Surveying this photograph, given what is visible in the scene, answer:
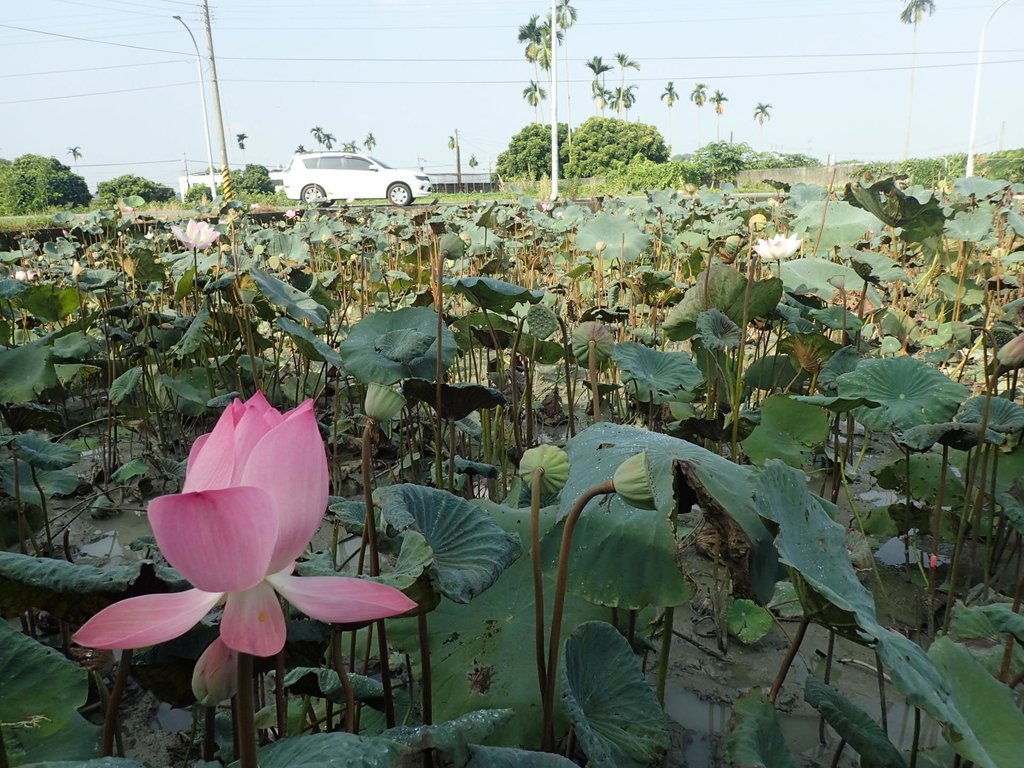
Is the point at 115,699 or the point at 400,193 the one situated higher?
the point at 400,193

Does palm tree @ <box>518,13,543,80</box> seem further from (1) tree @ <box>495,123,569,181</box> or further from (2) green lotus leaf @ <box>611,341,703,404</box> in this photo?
(2) green lotus leaf @ <box>611,341,703,404</box>

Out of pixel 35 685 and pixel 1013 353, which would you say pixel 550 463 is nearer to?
pixel 35 685

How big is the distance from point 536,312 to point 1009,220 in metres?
3.08

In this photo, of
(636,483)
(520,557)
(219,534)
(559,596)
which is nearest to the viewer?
(219,534)

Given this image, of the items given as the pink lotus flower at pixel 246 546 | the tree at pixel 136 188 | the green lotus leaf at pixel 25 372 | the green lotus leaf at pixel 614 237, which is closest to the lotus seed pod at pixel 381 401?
the pink lotus flower at pixel 246 546

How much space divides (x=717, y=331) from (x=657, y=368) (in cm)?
15

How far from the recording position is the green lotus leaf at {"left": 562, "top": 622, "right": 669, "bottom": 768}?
2.53 feet

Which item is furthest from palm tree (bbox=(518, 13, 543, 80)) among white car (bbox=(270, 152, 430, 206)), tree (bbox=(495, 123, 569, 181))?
white car (bbox=(270, 152, 430, 206))

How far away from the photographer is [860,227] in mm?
3080

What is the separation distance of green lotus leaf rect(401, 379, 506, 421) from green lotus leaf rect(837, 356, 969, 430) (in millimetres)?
683

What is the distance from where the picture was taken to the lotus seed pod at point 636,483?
1.92ft

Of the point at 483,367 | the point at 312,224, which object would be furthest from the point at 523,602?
the point at 312,224

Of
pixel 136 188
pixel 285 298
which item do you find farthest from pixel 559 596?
pixel 136 188

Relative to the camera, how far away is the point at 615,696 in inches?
31.7
